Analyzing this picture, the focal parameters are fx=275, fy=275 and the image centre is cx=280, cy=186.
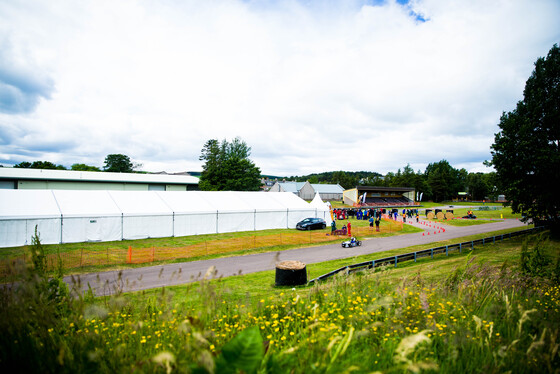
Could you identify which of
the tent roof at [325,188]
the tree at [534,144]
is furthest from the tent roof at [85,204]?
the tent roof at [325,188]

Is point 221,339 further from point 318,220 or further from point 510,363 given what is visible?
point 318,220

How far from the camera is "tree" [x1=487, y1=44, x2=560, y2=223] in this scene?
19062 millimetres

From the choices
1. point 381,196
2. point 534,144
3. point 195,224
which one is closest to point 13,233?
point 195,224

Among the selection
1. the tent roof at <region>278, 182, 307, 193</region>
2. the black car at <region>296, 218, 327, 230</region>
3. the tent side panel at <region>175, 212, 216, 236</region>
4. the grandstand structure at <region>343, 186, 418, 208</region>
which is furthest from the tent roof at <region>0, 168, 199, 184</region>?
the tent roof at <region>278, 182, 307, 193</region>

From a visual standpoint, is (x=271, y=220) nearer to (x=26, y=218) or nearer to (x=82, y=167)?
(x=26, y=218)

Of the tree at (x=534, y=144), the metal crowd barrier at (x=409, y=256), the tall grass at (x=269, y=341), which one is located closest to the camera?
the tall grass at (x=269, y=341)

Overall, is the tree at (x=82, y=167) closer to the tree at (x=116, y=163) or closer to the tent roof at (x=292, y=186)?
the tree at (x=116, y=163)

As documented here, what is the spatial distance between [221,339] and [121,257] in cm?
1652

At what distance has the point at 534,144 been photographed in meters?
19.4

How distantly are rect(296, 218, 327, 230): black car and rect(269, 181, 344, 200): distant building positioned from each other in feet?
244

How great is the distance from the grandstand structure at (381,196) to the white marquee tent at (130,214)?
47.6 metres

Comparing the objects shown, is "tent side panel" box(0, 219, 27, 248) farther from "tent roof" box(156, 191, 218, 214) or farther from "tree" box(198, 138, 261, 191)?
"tree" box(198, 138, 261, 191)

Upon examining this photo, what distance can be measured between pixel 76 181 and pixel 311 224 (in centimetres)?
4309

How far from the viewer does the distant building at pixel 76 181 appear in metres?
42.3
